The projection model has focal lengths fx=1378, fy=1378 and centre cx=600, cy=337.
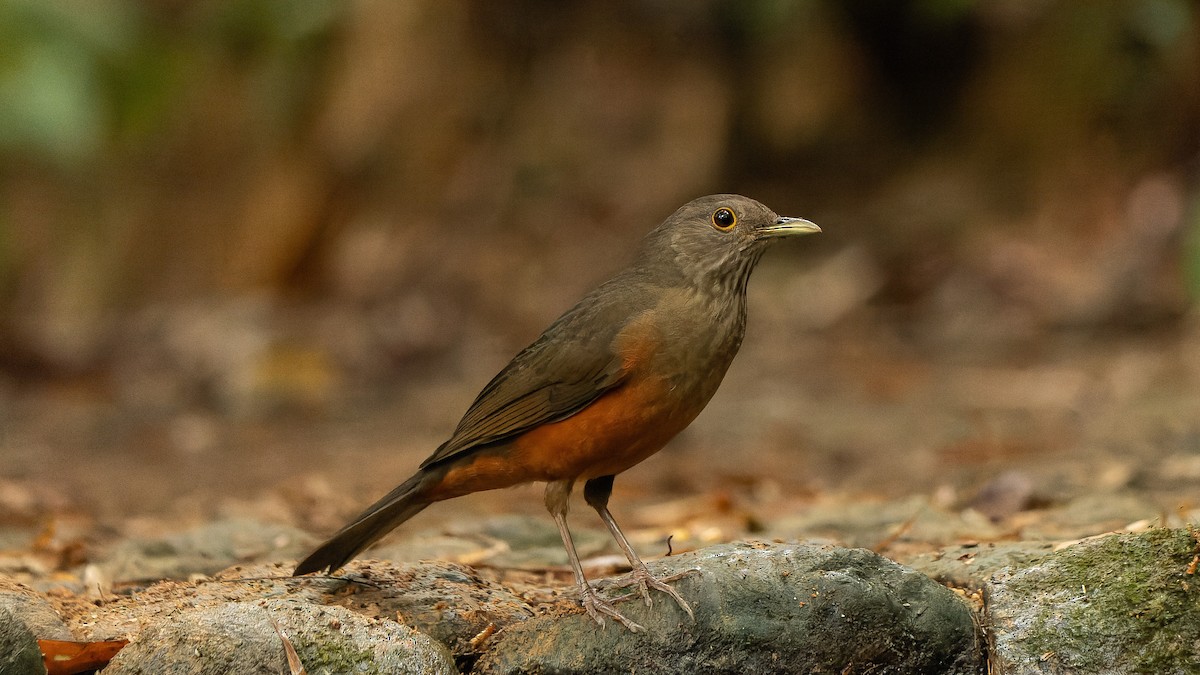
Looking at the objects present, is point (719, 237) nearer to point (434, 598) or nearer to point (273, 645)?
point (434, 598)

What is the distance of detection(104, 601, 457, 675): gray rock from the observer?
10.8ft

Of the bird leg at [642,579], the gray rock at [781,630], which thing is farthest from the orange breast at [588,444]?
the gray rock at [781,630]

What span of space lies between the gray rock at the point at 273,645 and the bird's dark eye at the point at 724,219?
5.94 ft

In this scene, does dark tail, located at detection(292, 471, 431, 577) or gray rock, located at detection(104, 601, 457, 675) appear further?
dark tail, located at detection(292, 471, 431, 577)

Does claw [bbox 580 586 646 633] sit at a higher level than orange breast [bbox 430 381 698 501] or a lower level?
lower

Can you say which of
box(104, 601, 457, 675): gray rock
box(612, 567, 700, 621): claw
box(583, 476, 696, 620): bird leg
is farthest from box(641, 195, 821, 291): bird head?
box(104, 601, 457, 675): gray rock

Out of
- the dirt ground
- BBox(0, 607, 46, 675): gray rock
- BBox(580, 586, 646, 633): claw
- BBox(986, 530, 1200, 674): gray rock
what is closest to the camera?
BBox(0, 607, 46, 675): gray rock

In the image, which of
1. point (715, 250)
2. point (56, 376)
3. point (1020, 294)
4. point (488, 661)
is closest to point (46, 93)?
point (56, 376)

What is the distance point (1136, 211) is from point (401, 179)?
5.98 meters

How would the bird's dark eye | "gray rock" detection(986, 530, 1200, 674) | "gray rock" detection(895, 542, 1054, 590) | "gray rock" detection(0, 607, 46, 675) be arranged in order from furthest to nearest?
the bird's dark eye, "gray rock" detection(895, 542, 1054, 590), "gray rock" detection(986, 530, 1200, 674), "gray rock" detection(0, 607, 46, 675)

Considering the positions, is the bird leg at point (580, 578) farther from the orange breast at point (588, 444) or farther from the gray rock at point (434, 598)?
the gray rock at point (434, 598)

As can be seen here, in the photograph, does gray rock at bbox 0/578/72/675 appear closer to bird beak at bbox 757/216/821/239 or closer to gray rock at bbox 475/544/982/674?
gray rock at bbox 475/544/982/674

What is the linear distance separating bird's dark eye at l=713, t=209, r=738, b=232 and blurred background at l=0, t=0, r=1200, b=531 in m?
4.00

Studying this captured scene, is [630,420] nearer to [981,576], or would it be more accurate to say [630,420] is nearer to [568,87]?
[981,576]
